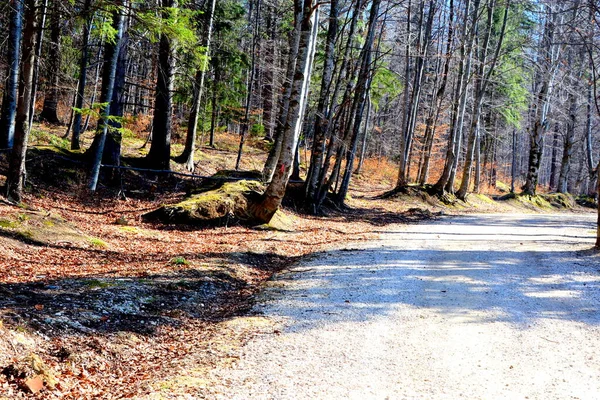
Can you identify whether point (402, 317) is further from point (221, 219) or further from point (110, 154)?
point (110, 154)

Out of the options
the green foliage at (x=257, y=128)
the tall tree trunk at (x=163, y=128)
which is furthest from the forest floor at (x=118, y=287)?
the green foliage at (x=257, y=128)

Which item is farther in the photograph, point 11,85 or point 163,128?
point 163,128

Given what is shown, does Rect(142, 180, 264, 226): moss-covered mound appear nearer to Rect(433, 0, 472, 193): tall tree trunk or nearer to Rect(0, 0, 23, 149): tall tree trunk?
Rect(0, 0, 23, 149): tall tree trunk

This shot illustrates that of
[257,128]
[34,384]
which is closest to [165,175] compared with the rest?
[257,128]

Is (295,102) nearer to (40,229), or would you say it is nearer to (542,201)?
(40,229)

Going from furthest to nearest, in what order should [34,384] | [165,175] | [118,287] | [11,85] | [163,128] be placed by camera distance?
[163,128], [165,175], [11,85], [118,287], [34,384]

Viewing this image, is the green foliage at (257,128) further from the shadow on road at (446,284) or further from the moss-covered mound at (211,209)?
the shadow on road at (446,284)

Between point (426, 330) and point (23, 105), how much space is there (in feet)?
25.9

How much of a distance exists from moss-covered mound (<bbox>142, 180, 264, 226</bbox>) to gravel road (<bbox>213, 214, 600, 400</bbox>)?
141 inches

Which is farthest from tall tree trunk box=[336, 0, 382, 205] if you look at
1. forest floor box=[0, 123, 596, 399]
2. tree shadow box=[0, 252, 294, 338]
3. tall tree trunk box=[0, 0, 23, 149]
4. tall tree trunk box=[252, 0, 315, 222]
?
tree shadow box=[0, 252, 294, 338]

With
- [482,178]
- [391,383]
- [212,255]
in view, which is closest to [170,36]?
[212,255]

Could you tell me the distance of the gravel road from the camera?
4.16m

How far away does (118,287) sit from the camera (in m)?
6.24

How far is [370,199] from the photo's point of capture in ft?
76.5
